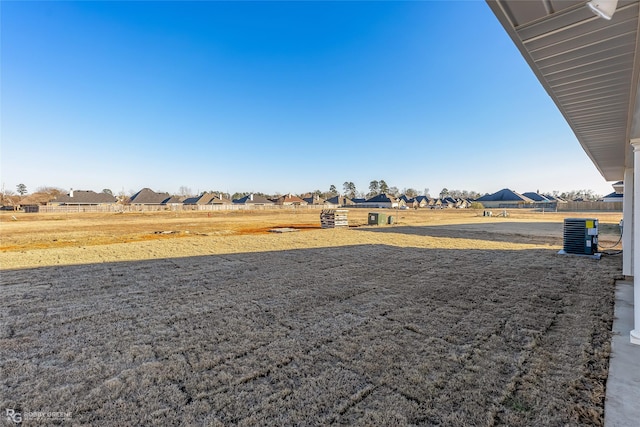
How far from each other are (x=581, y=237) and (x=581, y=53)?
8801 millimetres

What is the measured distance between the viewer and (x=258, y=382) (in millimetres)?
2480

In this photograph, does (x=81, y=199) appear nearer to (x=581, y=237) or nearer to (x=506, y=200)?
(x=581, y=237)

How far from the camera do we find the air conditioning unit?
8375 mm

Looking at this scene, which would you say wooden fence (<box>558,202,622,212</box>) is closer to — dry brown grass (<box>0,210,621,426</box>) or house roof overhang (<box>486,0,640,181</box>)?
dry brown grass (<box>0,210,621,426</box>)

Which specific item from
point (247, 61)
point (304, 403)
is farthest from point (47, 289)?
point (247, 61)

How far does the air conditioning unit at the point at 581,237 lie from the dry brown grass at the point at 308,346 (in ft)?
8.96

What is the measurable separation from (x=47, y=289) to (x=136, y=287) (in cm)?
159

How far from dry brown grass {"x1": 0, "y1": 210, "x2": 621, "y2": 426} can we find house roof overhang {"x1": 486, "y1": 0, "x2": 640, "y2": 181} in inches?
108

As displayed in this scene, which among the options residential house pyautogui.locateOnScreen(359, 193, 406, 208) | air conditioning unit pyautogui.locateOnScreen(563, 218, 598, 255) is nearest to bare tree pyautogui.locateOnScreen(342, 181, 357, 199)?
residential house pyautogui.locateOnScreen(359, 193, 406, 208)

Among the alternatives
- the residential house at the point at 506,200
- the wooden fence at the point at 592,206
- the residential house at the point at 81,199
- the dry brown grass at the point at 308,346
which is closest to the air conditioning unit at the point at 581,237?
the dry brown grass at the point at 308,346

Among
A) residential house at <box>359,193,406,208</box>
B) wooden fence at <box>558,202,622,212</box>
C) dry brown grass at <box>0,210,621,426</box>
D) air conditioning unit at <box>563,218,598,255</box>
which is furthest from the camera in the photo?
residential house at <box>359,193,406,208</box>

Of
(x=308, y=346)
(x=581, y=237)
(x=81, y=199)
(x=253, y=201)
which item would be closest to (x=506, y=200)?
(x=253, y=201)

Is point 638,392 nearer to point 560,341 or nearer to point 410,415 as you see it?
point 560,341

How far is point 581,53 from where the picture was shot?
233 centimetres
